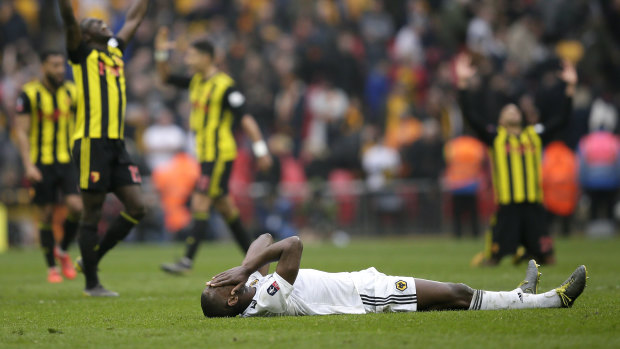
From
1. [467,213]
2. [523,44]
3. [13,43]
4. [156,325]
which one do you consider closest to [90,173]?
[156,325]

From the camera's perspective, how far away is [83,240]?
8.83m

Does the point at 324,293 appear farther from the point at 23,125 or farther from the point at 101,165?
the point at 23,125

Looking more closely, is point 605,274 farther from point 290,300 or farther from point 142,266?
point 142,266

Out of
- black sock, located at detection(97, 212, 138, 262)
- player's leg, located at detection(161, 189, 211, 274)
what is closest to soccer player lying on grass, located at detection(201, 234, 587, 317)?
black sock, located at detection(97, 212, 138, 262)

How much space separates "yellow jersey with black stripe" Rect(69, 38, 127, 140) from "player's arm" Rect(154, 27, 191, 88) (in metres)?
2.23

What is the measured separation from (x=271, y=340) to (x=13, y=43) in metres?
20.1

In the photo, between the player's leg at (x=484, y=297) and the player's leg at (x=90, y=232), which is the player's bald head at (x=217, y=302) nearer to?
the player's leg at (x=484, y=297)

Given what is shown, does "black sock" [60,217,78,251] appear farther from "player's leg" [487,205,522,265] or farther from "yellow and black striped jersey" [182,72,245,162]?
"player's leg" [487,205,522,265]

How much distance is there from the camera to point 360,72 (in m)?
22.7

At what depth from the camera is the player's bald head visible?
6531mm

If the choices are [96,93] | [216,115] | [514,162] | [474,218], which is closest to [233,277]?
[96,93]

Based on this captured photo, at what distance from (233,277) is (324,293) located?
0.67 meters

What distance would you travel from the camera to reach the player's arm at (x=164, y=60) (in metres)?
11.2

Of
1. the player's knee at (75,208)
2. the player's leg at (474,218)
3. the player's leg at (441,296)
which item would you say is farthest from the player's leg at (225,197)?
the player's leg at (474,218)
